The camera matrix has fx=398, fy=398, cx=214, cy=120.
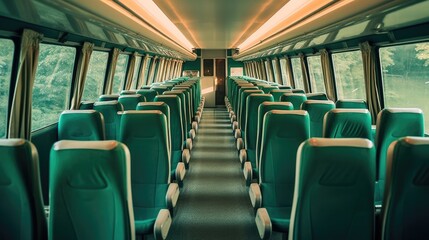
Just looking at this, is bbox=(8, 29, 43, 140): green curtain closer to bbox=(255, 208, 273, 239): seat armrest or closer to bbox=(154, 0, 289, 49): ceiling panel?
bbox=(154, 0, 289, 49): ceiling panel

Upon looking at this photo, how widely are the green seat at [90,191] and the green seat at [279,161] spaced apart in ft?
4.87

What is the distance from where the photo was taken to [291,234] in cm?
239

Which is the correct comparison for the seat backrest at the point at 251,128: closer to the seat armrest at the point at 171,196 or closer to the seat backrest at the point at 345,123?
the seat backrest at the point at 345,123

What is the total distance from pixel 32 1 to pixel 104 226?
5.05 feet

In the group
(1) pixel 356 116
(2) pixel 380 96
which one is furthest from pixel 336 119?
(2) pixel 380 96

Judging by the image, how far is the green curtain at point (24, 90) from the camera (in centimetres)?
433

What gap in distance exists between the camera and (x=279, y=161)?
143 inches

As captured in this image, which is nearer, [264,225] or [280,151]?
[264,225]

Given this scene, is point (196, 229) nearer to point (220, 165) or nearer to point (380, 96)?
point (220, 165)

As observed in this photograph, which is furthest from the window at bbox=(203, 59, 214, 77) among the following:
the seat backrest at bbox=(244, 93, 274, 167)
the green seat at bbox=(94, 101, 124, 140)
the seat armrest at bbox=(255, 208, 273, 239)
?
the seat armrest at bbox=(255, 208, 273, 239)

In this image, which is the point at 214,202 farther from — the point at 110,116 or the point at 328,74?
the point at 328,74

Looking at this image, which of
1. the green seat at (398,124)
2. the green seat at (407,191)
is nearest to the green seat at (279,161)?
the green seat at (398,124)

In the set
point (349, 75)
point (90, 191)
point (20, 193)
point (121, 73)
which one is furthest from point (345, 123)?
point (121, 73)

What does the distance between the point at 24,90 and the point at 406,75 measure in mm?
5071
